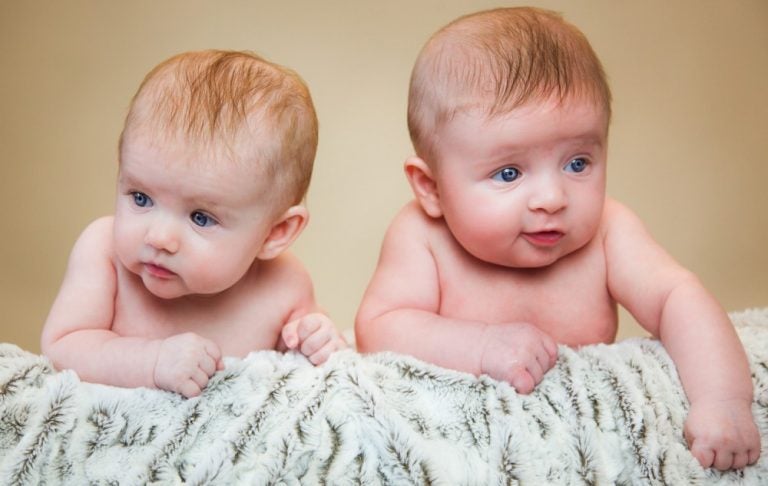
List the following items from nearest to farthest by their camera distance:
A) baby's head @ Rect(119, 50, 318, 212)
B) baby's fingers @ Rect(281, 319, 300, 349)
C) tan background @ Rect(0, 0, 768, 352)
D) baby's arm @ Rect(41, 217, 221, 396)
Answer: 1. baby's arm @ Rect(41, 217, 221, 396)
2. baby's head @ Rect(119, 50, 318, 212)
3. baby's fingers @ Rect(281, 319, 300, 349)
4. tan background @ Rect(0, 0, 768, 352)

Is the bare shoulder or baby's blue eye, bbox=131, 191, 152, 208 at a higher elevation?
baby's blue eye, bbox=131, 191, 152, 208

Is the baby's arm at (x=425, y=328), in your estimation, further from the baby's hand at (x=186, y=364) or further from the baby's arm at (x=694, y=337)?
the baby's hand at (x=186, y=364)

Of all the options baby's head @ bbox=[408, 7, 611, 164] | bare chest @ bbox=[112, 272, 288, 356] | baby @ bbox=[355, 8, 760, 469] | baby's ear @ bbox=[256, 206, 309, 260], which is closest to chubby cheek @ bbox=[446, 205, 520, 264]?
baby @ bbox=[355, 8, 760, 469]

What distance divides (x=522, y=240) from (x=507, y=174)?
3.7 inches

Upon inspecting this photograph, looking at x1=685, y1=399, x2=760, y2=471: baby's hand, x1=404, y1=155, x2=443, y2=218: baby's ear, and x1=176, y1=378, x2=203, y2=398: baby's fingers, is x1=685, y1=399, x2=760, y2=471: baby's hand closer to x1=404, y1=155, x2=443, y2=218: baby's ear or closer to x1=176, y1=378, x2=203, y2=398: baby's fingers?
x1=404, y1=155, x2=443, y2=218: baby's ear

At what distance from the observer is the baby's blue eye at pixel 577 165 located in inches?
45.8

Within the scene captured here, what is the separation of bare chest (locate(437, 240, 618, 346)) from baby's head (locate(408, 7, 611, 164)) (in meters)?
0.19

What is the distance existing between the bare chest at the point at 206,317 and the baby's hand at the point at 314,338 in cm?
7

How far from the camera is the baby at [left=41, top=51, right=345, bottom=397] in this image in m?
1.09

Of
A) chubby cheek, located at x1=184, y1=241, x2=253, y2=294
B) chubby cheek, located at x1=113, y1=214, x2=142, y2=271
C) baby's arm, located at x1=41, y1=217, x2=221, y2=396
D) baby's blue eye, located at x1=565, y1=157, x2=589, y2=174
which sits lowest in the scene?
baby's arm, located at x1=41, y1=217, x2=221, y2=396

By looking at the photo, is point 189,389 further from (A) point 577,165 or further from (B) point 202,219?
(A) point 577,165

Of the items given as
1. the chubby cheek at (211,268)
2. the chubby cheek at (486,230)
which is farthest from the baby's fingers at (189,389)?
the chubby cheek at (486,230)

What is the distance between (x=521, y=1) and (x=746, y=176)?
750mm

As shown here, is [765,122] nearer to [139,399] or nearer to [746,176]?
[746,176]
